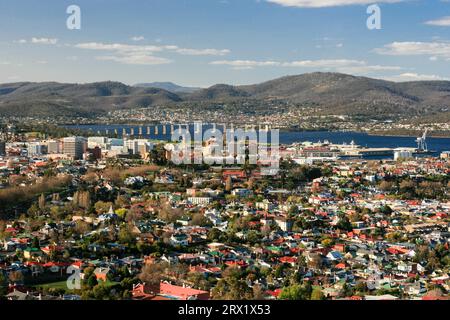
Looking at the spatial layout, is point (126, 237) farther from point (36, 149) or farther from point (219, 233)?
point (36, 149)

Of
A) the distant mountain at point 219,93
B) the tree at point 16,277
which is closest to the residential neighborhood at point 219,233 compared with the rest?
the tree at point 16,277

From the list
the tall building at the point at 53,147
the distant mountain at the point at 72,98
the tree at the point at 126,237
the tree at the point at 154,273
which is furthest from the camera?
the distant mountain at the point at 72,98

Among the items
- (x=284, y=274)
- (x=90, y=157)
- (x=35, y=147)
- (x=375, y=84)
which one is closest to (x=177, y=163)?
(x=90, y=157)

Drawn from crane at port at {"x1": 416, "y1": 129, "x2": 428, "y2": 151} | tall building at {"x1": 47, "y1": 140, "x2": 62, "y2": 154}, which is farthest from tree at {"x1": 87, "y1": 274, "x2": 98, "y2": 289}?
crane at port at {"x1": 416, "y1": 129, "x2": 428, "y2": 151}

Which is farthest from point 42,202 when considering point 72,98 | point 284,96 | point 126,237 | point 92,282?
point 284,96

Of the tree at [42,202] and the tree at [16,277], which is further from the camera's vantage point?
the tree at [42,202]

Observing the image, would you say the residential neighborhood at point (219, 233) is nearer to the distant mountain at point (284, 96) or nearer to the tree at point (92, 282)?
the tree at point (92, 282)

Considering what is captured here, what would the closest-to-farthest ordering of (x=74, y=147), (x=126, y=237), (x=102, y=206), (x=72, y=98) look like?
(x=126, y=237), (x=102, y=206), (x=74, y=147), (x=72, y=98)
